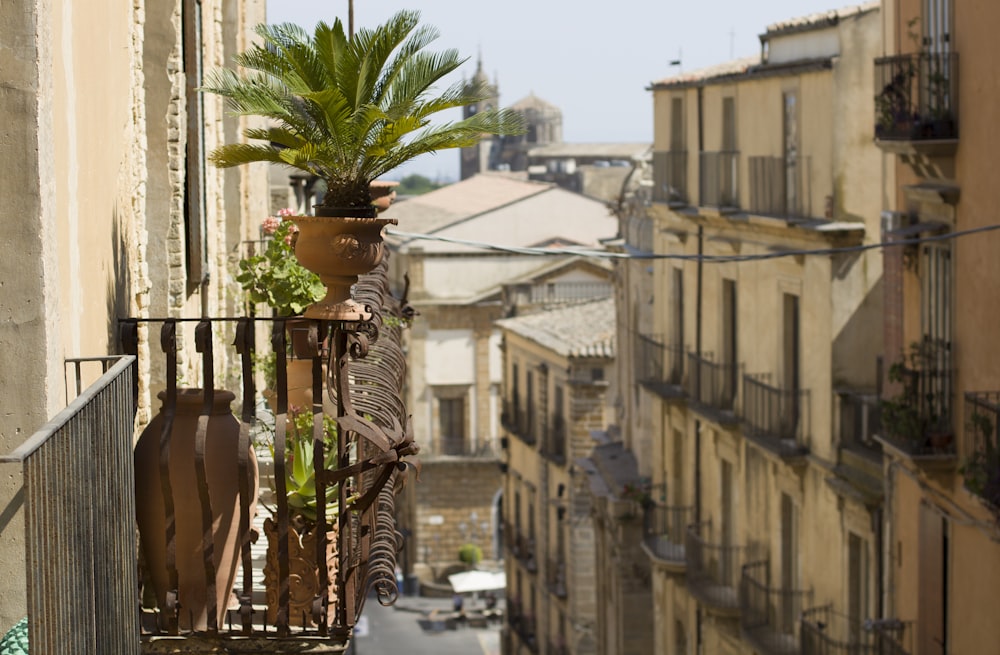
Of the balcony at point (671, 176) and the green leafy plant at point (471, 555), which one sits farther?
the green leafy plant at point (471, 555)

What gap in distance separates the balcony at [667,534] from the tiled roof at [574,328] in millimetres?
9239

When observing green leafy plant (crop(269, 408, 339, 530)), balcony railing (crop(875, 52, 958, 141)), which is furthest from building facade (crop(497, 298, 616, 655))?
green leafy plant (crop(269, 408, 339, 530))

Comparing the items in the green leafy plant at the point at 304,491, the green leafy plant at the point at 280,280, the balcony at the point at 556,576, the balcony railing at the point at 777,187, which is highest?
the balcony railing at the point at 777,187

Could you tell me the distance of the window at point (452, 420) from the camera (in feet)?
189

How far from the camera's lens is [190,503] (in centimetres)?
845

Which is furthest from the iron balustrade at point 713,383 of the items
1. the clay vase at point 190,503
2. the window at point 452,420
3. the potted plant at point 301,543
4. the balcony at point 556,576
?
the window at point 452,420

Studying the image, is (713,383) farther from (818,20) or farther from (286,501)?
(286,501)

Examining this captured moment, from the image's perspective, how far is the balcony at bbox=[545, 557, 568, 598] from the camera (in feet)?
135

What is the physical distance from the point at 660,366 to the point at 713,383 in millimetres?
3676

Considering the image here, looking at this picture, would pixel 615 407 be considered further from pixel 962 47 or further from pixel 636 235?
pixel 962 47

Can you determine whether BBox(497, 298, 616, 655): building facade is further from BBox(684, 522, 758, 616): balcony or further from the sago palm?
the sago palm

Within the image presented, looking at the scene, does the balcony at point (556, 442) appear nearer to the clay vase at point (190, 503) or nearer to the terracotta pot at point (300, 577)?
the terracotta pot at point (300, 577)

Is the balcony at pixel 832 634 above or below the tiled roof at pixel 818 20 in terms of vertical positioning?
below

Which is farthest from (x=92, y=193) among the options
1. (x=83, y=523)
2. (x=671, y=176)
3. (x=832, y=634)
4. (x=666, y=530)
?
(x=666, y=530)
